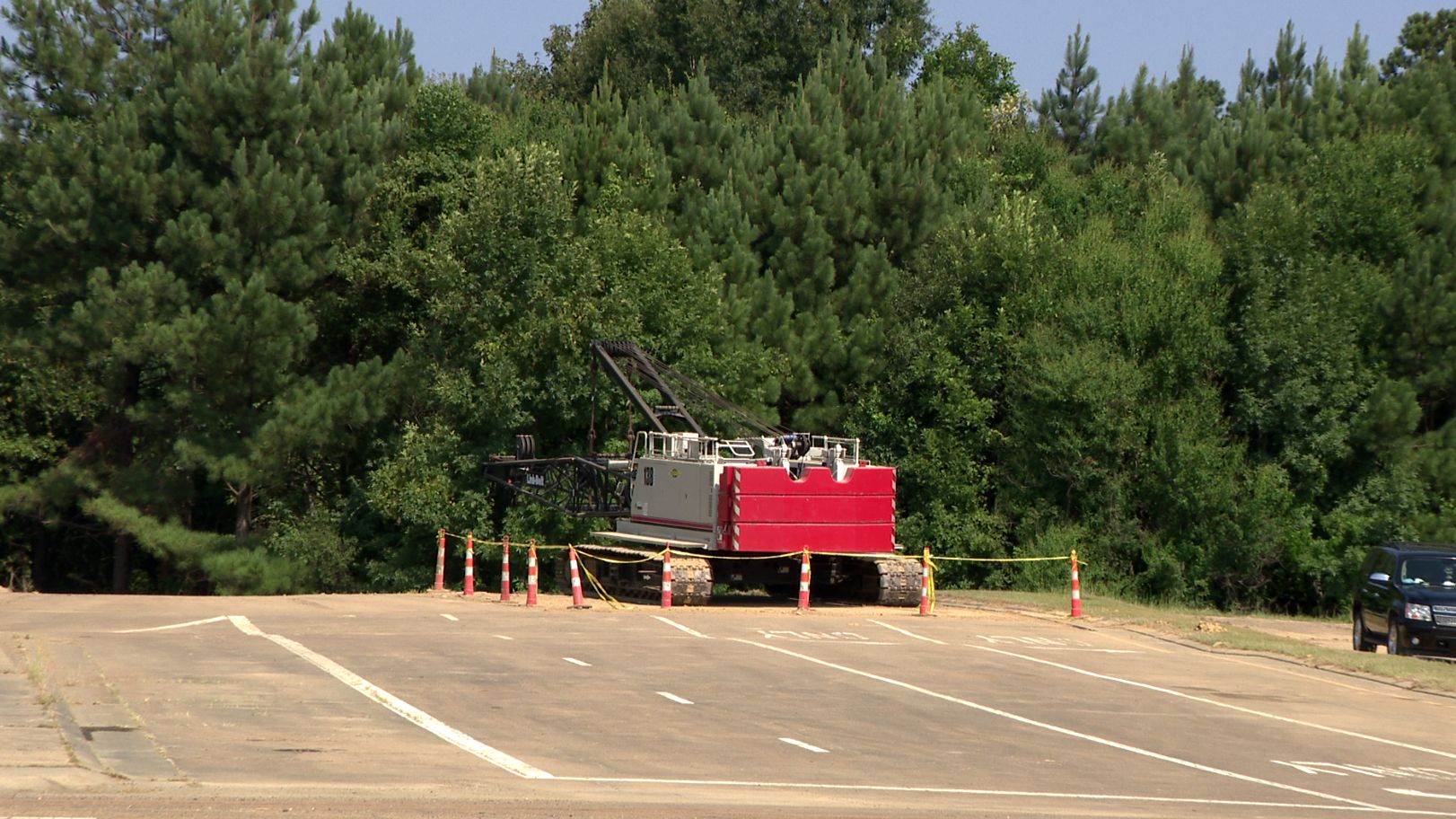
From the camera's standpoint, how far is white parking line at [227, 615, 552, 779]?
1409 centimetres

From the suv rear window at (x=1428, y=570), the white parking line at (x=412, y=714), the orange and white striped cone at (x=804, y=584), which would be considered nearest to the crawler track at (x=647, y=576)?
the orange and white striped cone at (x=804, y=584)

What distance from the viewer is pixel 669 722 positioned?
55.9ft

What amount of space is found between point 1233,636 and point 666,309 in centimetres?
2173

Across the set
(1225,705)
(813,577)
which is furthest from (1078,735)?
(813,577)

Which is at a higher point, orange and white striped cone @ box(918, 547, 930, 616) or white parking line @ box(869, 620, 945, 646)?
orange and white striped cone @ box(918, 547, 930, 616)

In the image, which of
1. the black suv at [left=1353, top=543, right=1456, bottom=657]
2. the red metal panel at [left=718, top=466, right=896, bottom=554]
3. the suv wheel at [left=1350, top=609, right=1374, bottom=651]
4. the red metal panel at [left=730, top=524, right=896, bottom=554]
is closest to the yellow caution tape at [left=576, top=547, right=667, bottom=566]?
the red metal panel at [left=718, top=466, right=896, bottom=554]

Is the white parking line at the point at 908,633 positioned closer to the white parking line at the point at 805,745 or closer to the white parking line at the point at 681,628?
the white parking line at the point at 681,628

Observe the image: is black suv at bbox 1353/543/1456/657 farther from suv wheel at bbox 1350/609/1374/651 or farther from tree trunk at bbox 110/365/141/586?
tree trunk at bbox 110/365/141/586

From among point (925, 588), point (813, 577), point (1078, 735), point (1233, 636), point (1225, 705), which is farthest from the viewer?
point (813, 577)

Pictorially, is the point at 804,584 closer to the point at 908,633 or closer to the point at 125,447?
the point at 908,633

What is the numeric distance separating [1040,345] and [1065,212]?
7281 mm

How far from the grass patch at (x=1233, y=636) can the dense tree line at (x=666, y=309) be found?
1021 cm

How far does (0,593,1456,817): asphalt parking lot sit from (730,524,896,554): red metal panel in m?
4.00

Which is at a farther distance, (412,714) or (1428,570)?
(1428,570)
